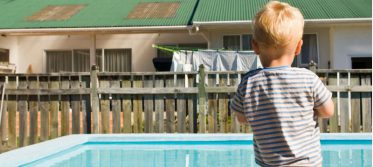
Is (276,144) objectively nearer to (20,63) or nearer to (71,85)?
(71,85)

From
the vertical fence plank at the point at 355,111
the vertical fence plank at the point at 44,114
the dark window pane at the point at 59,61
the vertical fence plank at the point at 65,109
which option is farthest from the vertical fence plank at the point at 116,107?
the dark window pane at the point at 59,61

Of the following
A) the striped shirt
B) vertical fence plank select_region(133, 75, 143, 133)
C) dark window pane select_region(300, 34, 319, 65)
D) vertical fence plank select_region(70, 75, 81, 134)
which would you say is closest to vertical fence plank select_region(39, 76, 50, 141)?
vertical fence plank select_region(70, 75, 81, 134)

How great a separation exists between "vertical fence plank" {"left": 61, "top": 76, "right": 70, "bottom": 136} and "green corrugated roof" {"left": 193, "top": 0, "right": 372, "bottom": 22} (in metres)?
6.92

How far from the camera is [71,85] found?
8008 millimetres

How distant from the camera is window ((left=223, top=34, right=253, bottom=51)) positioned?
15.1 meters

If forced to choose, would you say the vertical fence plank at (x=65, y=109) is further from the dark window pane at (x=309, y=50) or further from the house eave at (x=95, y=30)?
the dark window pane at (x=309, y=50)

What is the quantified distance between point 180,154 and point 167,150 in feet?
1.01

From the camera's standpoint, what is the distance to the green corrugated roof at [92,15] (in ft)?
49.8

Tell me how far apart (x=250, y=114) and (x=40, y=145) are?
4.85 metres

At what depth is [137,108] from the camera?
7.85 metres

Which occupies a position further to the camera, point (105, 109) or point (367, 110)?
point (105, 109)

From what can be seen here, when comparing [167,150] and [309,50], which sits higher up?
[309,50]

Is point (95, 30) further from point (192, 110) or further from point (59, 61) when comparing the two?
point (192, 110)

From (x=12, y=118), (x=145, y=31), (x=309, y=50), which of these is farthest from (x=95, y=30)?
(x=12, y=118)
